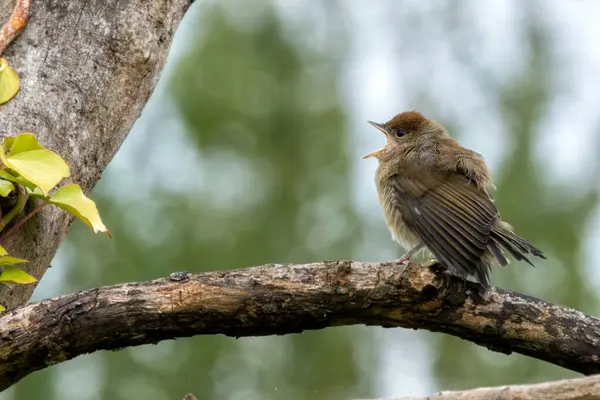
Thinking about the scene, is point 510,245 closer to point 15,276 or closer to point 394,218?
point 394,218

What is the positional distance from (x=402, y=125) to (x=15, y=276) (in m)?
3.67

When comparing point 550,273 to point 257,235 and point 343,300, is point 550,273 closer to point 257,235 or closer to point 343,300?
point 257,235

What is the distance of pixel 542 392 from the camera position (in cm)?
312

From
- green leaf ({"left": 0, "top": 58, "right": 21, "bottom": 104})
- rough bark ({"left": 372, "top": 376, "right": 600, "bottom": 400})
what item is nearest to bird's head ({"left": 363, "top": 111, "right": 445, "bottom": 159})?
green leaf ({"left": 0, "top": 58, "right": 21, "bottom": 104})

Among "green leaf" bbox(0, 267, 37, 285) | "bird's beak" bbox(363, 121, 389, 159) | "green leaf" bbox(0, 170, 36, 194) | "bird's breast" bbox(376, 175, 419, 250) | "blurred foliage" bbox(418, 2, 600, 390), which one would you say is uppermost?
"blurred foliage" bbox(418, 2, 600, 390)

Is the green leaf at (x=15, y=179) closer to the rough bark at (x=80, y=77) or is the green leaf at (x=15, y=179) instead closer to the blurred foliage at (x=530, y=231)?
the rough bark at (x=80, y=77)

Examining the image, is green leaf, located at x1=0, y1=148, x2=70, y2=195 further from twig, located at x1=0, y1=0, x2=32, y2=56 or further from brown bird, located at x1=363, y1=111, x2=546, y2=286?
brown bird, located at x1=363, y1=111, x2=546, y2=286

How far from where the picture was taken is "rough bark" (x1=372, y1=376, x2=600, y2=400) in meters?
3.11

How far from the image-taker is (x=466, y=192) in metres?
5.72

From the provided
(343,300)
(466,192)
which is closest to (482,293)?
(343,300)

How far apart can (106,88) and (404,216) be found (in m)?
2.03

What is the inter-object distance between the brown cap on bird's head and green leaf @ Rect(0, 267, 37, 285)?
3.42m

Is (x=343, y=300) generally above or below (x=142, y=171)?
below

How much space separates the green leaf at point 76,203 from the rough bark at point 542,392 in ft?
5.38
